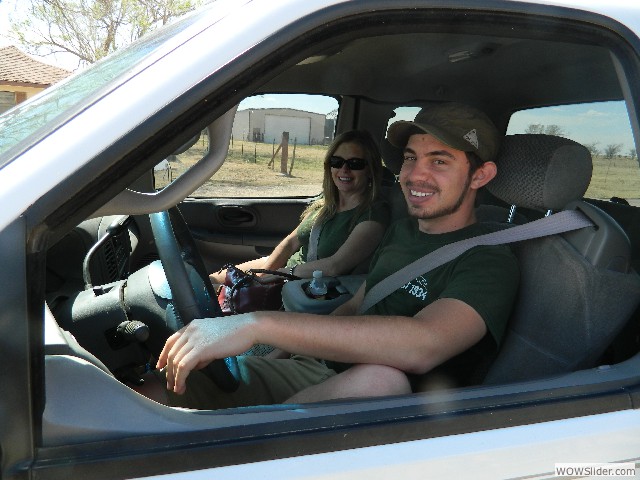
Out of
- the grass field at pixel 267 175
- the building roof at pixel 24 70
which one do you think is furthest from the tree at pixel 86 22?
the grass field at pixel 267 175

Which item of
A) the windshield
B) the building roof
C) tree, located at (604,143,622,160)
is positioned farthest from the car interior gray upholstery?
the building roof

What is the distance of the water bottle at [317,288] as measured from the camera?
107 inches

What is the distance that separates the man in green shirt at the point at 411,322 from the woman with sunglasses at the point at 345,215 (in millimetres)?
922

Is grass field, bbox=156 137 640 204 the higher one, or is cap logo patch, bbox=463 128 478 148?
cap logo patch, bbox=463 128 478 148

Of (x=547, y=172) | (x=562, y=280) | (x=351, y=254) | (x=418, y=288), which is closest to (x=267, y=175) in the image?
(x=351, y=254)

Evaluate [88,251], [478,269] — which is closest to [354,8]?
[478,269]

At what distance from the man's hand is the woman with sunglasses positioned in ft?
6.10

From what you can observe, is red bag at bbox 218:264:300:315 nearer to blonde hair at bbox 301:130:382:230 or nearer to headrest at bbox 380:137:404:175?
blonde hair at bbox 301:130:382:230

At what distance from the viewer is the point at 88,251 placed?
8.48ft

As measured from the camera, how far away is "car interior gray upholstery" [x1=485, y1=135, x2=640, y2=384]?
161 centimetres

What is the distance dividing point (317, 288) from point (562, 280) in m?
1.21

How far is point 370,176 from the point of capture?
3.57m

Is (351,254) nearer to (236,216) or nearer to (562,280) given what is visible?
(236,216)

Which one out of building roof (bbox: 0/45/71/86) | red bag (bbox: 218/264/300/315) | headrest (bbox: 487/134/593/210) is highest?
headrest (bbox: 487/134/593/210)
